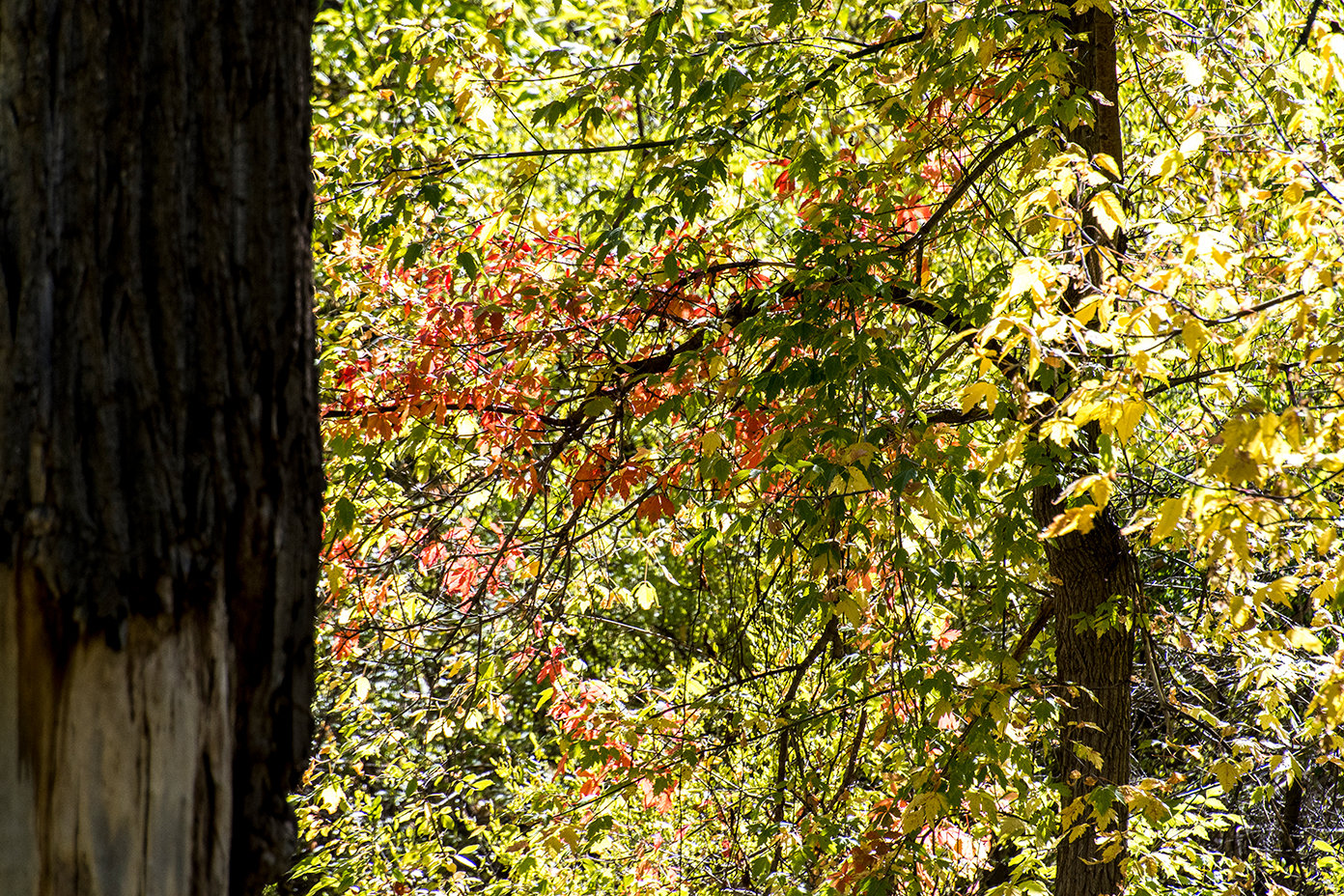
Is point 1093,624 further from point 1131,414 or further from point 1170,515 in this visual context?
point 1170,515

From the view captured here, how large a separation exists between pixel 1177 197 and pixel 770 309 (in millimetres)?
1582

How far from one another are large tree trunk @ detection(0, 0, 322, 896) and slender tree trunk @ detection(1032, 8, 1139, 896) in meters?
3.04

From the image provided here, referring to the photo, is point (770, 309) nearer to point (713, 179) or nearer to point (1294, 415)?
point (713, 179)

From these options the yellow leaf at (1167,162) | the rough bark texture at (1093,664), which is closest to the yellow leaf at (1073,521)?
the yellow leaf at (1167,162)

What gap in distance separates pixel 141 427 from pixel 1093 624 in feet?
10.6

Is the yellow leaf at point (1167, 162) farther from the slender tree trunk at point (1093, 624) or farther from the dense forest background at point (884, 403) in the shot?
the slender tree trunk at point (1093, 624)

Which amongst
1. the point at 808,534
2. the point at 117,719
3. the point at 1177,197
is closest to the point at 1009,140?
the point at 1177,197

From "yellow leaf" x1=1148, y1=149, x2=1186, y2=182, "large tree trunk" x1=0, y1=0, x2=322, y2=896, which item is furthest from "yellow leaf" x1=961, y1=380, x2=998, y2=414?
"large tree trunk" x1=0, y1=0, x2=322, y2=896

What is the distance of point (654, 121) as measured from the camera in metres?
7.48

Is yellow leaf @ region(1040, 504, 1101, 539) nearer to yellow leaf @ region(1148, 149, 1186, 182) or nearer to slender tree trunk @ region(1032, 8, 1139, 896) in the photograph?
yellow leaf @ region(1148, 149, 1186, 182)

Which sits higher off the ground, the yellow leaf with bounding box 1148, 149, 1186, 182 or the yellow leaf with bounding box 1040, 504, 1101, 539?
the yellow leaf with bounding box 1148, 149, 1186, 182

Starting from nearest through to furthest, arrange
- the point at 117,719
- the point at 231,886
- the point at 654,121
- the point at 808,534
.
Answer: the point at 117,719 → the point at 231,886 → the point at 808,534 → the point at 654,121

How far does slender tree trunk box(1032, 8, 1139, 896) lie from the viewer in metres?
3.82

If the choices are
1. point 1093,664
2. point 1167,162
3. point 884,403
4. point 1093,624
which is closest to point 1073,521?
point 1167,162
